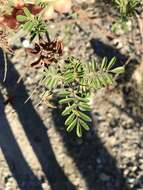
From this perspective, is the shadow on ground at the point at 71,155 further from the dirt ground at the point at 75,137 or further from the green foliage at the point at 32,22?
the green foliage at the point at 32,22

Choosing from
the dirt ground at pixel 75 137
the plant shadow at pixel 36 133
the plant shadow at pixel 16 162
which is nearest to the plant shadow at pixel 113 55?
the dirt ground at pixel 75 137

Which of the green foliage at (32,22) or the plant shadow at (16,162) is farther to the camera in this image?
the plant shadow at (16,162)

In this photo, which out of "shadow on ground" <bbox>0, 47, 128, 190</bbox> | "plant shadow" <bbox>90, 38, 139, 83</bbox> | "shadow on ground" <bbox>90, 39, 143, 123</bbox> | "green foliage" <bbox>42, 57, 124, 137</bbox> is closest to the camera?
"green foliage" <bbox>42, 57, 124, 137</bbox>

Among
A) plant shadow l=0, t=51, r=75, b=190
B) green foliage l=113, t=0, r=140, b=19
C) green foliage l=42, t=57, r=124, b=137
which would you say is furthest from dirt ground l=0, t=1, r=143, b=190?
green foliage l=42, t=57, r=124, b=137

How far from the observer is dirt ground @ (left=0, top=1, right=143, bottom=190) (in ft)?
11.7

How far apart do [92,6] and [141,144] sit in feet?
4.45

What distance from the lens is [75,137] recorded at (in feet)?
12.1

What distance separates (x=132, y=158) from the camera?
3.67 meters

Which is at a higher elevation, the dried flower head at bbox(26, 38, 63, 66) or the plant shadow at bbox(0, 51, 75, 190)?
the dried flower head at bbox(26, 38, 63, 66)

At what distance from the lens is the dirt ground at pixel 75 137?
11.7 ft

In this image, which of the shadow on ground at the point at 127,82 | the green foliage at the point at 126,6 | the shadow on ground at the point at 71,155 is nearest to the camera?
the green foliage at the point at 126,6

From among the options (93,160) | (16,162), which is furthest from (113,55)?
(16,162)

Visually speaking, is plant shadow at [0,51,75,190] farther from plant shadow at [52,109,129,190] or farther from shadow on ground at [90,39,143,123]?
shadow on ground at [90,39,143,123]

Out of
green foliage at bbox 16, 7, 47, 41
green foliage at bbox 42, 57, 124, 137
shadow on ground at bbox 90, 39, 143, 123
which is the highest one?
green foliage at bbox 16, 7, 47, 41
